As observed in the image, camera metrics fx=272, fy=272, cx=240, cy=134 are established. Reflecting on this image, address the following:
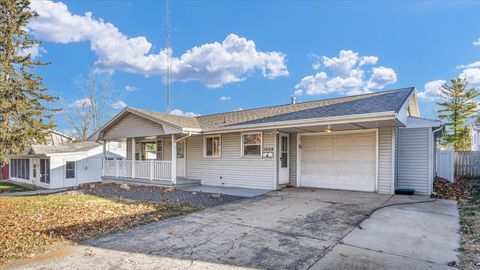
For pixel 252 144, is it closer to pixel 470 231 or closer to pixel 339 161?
pixel 339 161

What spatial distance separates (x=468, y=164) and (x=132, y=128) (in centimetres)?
1815

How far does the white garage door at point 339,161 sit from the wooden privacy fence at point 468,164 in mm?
9171

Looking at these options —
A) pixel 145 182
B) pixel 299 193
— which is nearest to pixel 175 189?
pixel 145 182

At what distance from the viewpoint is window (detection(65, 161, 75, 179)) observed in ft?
65.0

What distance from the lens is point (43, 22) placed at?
2166 cm

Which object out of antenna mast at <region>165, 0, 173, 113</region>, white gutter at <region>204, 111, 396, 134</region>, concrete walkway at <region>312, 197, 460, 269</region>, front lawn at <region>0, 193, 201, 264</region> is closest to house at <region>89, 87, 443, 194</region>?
white gutter at <region>204, 111, 396, 134</region>

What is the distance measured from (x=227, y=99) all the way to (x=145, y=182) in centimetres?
2036

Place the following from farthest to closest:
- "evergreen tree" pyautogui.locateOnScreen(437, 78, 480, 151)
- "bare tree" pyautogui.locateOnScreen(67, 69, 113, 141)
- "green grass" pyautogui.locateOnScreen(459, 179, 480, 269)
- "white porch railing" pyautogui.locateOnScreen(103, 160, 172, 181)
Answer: "bare tree" pyautogui.locateOnScreen(67, 69, 113, 141), "evergreen tree" pyautogui.locateOnScreen(437, 78, 480, 151), "white porch railing" pyautogui.locateOnScreen(103, 160, 172, 181), "green grass" pyautogui.locateOnScreen(459, 179, 480, 269)

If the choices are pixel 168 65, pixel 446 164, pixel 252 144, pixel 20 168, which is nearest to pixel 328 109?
pixel 252 144

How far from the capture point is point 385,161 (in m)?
9.34

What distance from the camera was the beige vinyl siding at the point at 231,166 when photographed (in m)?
11.0

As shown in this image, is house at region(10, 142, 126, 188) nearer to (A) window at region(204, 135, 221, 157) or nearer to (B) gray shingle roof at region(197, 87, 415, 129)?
(A) window at region(204, 135, 221, 157)

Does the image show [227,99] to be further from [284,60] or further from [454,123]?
[454,123]

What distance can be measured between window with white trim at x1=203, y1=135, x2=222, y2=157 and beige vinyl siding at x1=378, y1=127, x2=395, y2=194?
21.6 feet
